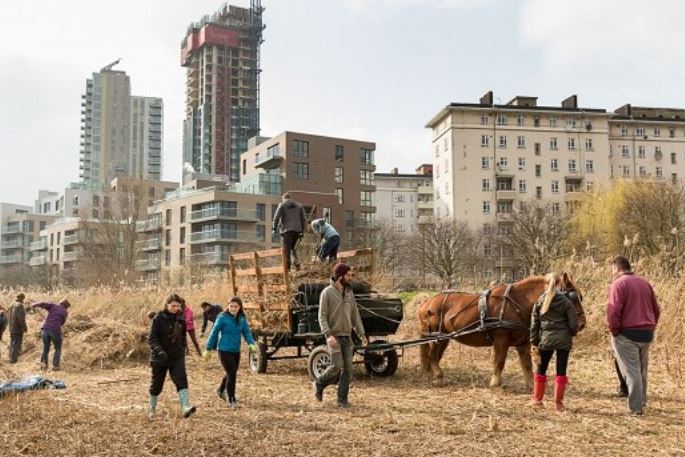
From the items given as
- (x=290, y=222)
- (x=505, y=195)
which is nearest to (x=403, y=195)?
(x=505, y=195)

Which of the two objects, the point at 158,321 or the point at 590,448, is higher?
the point at 158,321

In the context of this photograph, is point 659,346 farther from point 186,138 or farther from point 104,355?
point 186,138

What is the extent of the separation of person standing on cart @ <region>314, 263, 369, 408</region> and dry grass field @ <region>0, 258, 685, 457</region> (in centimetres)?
38

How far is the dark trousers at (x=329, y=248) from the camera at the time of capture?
13008 mm

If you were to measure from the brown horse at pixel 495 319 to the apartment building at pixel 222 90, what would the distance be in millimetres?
130400

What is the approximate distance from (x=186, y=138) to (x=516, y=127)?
289 ft

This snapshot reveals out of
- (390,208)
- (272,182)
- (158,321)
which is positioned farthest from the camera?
(390,208)

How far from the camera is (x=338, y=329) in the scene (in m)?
9.20

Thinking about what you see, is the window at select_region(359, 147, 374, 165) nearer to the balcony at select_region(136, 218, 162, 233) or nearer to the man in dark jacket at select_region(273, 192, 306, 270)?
the balcony at select_region(136, 218, 162, 233)

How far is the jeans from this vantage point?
9.07 metres

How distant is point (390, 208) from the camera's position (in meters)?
103

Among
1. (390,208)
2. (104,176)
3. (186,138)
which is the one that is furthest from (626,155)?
(104,176)

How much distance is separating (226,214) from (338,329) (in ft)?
209

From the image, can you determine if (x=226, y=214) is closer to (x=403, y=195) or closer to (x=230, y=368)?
(x=403, y=195)
